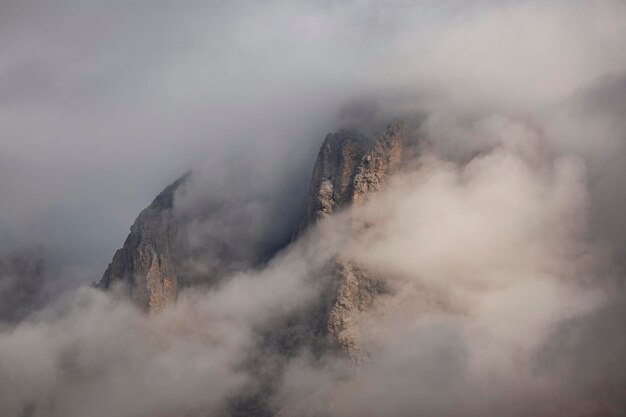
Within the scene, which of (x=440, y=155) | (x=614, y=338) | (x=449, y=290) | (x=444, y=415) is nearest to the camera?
(x=614, y=338)

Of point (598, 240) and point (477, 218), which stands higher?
point (477, 218)

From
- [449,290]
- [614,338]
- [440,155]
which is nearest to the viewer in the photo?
[614,338]

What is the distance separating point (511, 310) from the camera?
173m

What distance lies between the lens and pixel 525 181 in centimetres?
18425

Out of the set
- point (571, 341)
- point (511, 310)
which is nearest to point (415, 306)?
point (511, 310)

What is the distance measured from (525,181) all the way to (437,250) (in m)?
24.7

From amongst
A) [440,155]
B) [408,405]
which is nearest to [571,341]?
[408,405]

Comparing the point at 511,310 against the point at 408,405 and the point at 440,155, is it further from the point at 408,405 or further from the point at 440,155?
the point at 440,155

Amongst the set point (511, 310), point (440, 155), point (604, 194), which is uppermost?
point (440, 155)

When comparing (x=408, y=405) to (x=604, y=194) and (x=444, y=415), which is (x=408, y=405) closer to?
(x=444, y=415)

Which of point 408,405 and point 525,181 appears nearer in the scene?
point 408,405

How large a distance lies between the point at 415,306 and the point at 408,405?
77.9 feet

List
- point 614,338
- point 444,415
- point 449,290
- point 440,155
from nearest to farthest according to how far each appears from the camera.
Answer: point 614,338 < point 444,415 < point 449,290 < point 440,155

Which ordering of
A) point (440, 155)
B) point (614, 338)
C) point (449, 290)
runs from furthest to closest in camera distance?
1. point (440, 155)
2. point (449, 290)
3. point (614, 338)
